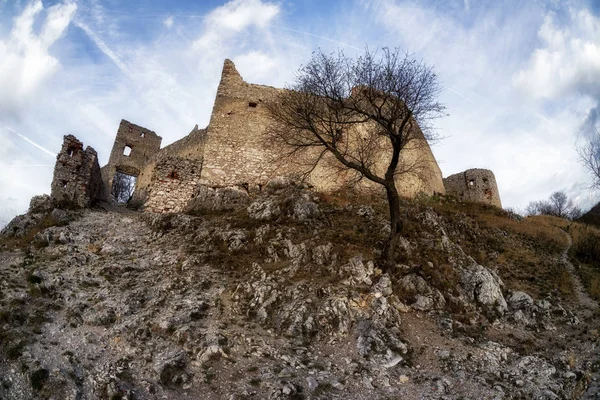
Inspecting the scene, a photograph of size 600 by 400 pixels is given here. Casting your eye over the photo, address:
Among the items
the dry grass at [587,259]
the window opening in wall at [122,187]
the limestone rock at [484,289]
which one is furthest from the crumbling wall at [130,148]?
the dry grass at [587,259]

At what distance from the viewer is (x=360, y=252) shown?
14.2 metres

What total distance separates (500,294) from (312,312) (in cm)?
674

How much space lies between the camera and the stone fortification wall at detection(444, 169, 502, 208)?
108 feet

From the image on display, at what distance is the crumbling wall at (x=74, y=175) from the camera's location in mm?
18938

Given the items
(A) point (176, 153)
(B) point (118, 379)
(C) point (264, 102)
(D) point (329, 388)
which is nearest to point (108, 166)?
(A) point (176, 153)

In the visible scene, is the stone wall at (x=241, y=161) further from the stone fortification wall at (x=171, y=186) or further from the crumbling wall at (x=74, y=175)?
the crumbling wall at (x=74, y=175)

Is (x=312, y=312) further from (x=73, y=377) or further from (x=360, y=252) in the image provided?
(x=73, y=377)

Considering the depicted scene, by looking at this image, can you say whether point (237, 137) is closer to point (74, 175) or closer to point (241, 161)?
point (241, 161)

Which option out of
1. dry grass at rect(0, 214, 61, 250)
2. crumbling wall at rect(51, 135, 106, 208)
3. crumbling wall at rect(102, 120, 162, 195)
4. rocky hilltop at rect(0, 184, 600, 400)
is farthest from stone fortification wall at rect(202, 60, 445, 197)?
crumbling wall at rect(102, 120, 162, 195)

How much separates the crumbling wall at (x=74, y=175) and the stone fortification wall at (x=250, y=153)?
581 centimetres

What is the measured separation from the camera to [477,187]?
33.2 metres

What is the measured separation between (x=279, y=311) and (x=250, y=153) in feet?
41.2

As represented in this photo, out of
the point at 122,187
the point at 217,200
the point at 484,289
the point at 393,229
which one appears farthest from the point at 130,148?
the point at 484,289

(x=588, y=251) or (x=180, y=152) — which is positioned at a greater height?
(x=180, y=152)
